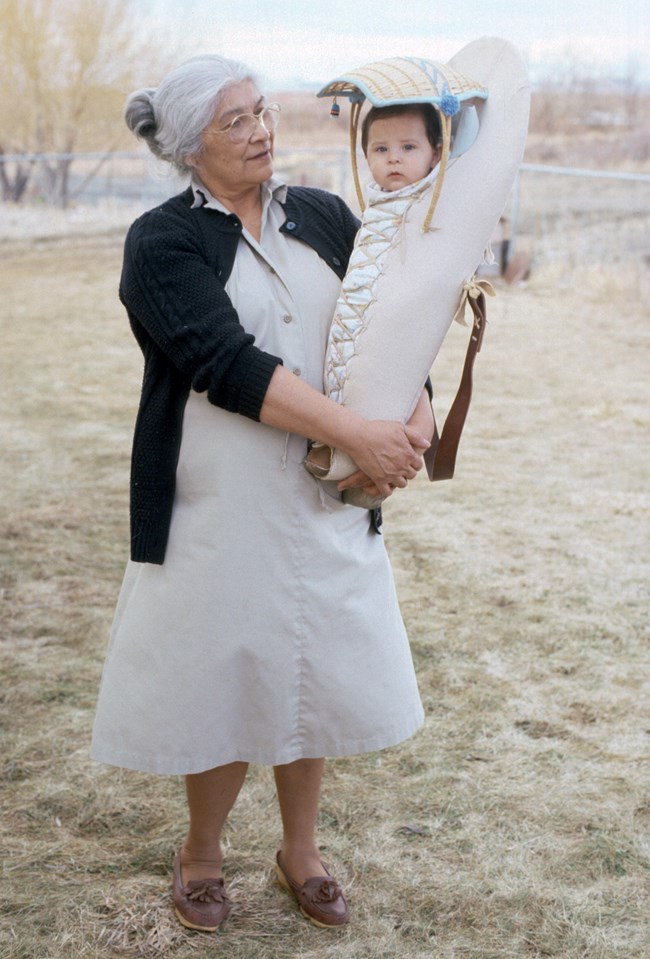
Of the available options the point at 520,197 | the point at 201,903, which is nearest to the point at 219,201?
the point at 201,903

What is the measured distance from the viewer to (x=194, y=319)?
1.70 metres

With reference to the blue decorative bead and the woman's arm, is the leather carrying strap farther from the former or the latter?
the blue decorative bead

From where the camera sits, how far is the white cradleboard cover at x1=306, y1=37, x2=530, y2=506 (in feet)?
5.78

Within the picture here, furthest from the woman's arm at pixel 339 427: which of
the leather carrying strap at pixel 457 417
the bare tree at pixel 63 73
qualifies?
the bare tree at pixel 63 73

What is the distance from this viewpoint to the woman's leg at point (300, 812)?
206cm

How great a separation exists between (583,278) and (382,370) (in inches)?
316

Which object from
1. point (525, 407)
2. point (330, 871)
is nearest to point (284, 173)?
point (525, 407)

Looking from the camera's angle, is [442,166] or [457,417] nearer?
[442,166]

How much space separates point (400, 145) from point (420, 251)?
0.17 m

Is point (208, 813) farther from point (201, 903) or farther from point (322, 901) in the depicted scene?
point (322, 901)

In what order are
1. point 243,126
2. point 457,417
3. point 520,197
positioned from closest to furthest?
1. point 243,126
2. point 457,417
3. point 520,197

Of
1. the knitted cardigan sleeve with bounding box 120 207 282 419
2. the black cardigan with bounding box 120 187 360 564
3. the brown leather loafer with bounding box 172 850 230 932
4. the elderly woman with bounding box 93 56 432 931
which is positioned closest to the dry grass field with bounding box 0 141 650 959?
the brown leather loafer with bounding box 172 850 230 932

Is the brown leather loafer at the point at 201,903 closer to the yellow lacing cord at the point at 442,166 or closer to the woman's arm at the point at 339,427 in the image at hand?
the woman's arm at the point at 339,427

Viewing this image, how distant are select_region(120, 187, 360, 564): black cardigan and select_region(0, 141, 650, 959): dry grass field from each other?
0.80 m
